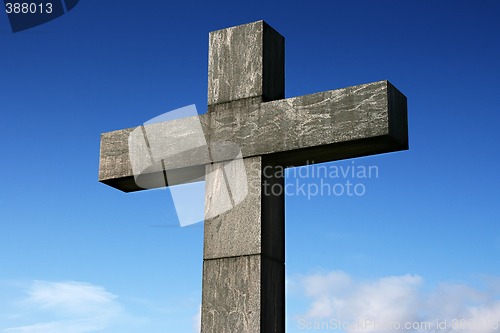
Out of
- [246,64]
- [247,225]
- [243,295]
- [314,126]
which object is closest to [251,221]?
[247,225]

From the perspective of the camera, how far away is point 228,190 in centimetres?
621

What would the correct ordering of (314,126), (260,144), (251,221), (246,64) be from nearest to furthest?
(251,221)
(314,126)
(260,144)
(246,64)

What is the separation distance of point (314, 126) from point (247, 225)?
3.24 feet

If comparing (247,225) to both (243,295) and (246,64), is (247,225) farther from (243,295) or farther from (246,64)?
(246,64)

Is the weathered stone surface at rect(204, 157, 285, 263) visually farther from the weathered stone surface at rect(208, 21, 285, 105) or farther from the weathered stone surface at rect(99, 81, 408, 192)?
the weathered stone surface at rect(208, 21, 285, 105)

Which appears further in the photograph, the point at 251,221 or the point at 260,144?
the point at 260,144

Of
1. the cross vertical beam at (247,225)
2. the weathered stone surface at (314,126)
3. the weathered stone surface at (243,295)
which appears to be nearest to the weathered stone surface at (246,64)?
the cross vertical beam at (247,225)

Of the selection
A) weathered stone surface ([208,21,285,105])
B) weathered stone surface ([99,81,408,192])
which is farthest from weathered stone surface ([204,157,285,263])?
weathered stone surface ([208,21,285,105])

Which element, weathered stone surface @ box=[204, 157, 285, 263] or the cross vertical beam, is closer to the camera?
the cross vertical beam

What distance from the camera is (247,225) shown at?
5.98 m

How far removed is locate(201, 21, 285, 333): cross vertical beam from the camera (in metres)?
5.82

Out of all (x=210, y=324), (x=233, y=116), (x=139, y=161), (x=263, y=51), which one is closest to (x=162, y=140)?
(x=139, y=161)

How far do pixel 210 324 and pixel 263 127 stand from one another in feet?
5.56

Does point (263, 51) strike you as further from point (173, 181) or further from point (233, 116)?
point (173, 181)
